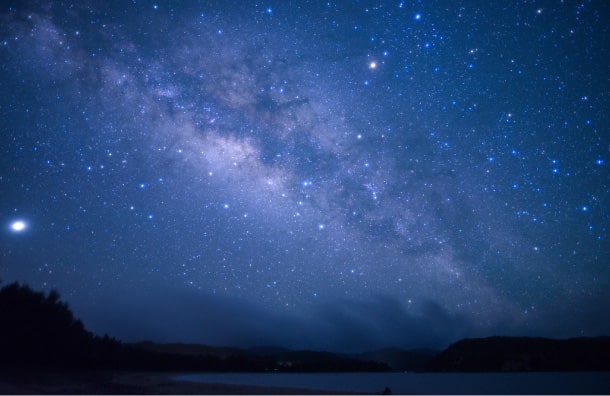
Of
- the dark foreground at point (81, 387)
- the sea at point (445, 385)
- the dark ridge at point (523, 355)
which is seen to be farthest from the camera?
the dark ridge at point (523, 355)

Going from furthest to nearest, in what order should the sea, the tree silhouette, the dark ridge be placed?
Answer: the dark ridge, the sea, the tree silhouette

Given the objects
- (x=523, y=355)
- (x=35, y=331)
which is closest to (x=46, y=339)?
(x=35, y=331)

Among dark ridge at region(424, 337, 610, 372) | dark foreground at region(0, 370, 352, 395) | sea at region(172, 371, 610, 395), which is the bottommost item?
dark ridge at region(424, 337, 610, 372)

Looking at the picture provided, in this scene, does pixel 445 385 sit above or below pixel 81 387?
below

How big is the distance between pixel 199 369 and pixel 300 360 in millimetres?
63574

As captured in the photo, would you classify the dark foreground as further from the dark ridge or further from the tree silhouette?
the dark ridge

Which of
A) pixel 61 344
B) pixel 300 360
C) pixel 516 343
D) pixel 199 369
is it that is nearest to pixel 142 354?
pixel 199 369

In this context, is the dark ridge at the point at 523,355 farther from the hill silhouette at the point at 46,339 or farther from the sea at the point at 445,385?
the hill silhouette at the point at 46,339

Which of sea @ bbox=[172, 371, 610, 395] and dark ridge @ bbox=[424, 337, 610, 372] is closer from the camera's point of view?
sea @ bbox=[172, 371, 610, 395]

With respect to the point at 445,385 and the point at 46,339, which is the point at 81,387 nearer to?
the point at 46,339

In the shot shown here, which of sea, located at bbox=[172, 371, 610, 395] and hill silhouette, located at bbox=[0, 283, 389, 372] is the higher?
hill silhouette, located at bbox=[0, 283, 389, 372]

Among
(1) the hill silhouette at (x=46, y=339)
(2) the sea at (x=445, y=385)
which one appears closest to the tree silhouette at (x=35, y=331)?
(1) the hill silhouette at (x=46, y=339)

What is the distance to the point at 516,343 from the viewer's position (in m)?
129

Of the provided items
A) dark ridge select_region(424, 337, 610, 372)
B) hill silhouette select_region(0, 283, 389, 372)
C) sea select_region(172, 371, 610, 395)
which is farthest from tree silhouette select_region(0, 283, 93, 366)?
dark ridge select_region(424, 337, 610, 372)
